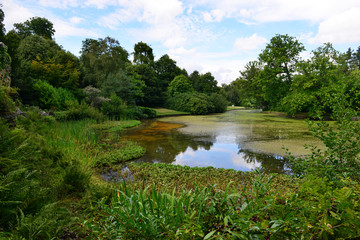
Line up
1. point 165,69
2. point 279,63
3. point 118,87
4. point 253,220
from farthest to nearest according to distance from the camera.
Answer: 1. point 165,69
2. point 279,63
3. point 118,87
4. point 253,220

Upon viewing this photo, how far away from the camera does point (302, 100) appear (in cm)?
1744

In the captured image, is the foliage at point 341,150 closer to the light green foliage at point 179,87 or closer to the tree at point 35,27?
the light green foliage at point 179,87

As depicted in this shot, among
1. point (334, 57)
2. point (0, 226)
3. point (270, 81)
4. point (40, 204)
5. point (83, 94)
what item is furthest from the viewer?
point (334, 57)

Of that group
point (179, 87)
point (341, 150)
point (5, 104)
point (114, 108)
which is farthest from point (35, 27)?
point (341, 150)

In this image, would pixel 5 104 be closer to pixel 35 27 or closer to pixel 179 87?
pixel 179 87

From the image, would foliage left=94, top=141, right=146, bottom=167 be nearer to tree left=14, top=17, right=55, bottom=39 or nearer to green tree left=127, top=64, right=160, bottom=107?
green tree left=127, top=64, right=160, bottom=107

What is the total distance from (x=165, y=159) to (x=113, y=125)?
671 centimetres

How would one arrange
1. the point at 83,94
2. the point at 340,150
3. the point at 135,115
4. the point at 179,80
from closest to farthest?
the point at 340,150 → the point at 83,94 → the point at 135,115 → the point at 179,80

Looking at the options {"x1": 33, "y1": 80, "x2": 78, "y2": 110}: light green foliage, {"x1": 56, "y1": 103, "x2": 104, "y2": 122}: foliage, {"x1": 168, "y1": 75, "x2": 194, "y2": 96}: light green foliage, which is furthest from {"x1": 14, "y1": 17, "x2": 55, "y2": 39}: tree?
{"x1": 56, "y1": 103, "x2": 104, "y2": 122}: foliage

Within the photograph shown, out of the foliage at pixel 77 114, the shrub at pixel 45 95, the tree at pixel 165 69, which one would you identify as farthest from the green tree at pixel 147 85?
the foliage at pixel 77 114

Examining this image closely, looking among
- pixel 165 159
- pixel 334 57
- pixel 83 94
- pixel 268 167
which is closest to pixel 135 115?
pixel 83 94

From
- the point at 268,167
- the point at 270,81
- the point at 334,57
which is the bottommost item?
the point at 268,167

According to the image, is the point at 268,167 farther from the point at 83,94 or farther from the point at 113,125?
the point at 83,94

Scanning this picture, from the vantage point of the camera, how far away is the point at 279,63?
22047mm
